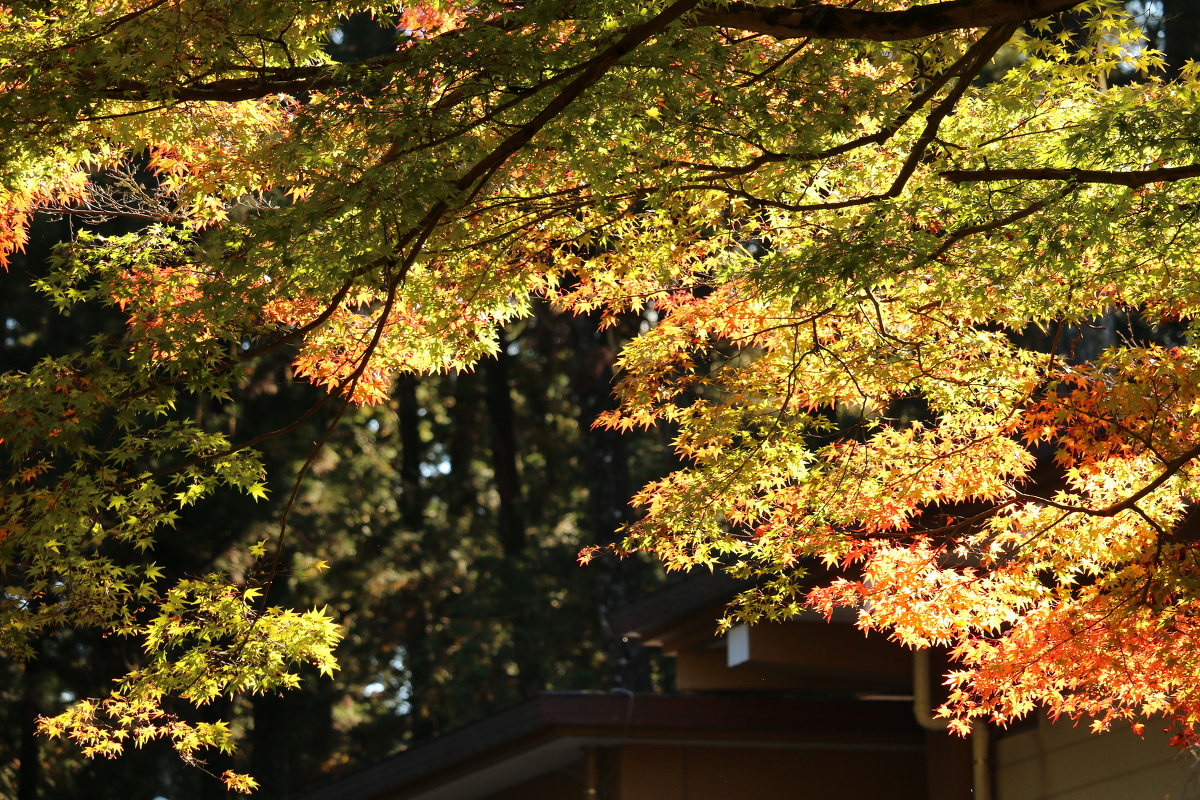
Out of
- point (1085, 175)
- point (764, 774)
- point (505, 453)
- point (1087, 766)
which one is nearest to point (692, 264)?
point (1085, 175)

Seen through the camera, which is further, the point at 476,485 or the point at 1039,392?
the point at 476,485

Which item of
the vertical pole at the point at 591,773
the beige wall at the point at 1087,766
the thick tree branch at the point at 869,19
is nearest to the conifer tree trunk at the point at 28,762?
the vertical pole at the point at 591,773

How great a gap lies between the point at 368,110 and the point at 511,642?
1929 cm

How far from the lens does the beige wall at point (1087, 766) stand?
7.89 meters

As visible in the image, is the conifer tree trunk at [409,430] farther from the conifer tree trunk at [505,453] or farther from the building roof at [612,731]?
the building roof at [612,731]

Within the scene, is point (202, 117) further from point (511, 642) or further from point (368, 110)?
point (511, 642)

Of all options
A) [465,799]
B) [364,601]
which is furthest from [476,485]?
[465,799]

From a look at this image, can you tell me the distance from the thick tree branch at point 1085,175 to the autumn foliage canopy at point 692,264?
0.02 metres

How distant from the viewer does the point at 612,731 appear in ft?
33.6

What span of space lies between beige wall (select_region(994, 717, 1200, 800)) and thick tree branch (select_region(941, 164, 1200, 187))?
147 inches

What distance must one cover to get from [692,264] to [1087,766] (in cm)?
491

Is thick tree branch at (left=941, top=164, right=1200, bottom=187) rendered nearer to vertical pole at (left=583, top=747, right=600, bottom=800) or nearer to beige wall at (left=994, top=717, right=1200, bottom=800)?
beige wall at (left=994, top=717, right=1200, bottom=800)

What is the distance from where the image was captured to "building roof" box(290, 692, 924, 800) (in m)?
10.0

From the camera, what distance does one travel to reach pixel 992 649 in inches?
252
